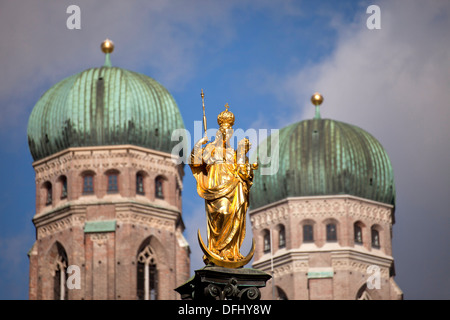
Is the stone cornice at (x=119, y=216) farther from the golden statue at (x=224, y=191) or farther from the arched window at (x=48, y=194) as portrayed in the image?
the golden statue at (x=224, y=191)

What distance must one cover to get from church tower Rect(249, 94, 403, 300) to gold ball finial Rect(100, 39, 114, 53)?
10.0 metres

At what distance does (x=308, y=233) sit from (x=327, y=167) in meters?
3.67

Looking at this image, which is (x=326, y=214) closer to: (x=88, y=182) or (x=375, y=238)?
(x=375, y=238)

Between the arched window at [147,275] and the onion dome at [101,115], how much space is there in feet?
18.9

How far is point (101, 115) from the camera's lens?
268 feet

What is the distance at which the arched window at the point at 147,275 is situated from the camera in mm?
79125

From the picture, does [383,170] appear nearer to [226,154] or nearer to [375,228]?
[375,228]

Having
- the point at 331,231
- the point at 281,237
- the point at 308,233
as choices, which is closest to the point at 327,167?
the point at 331,231

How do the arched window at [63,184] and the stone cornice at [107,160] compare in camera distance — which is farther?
the arched window at [63,184]

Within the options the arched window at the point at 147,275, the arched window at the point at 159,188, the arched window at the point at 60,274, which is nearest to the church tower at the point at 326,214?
the arched window at the point at 159,188

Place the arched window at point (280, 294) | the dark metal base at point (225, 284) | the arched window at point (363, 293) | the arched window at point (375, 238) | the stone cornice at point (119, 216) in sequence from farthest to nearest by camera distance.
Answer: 1. the arched window at point (375, 238)
2. the arched window at point (280, 294)
3. the arched window at point (363, 293)
4. the stone cornice at point (119, 216)
5. the dark metal base at point (225, 284)

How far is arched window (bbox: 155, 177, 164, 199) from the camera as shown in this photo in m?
82.2

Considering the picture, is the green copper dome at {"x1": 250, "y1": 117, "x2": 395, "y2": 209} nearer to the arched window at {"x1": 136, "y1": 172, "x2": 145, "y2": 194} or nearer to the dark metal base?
the arched window at {"x1": 136, "y1": 172, "x2": 145, "y2": 194}
